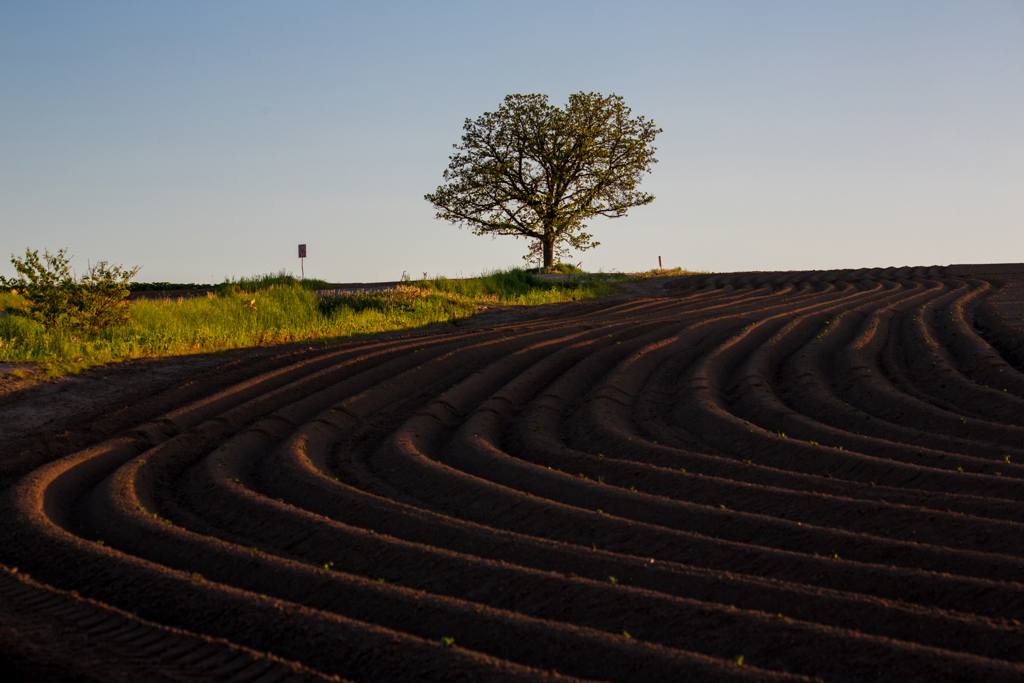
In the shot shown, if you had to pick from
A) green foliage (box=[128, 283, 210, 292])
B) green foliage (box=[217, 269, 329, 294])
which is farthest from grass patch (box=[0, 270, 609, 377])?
green foliage (box=[128, 283, 210, 292])

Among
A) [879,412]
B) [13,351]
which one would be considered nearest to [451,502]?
[879,412]

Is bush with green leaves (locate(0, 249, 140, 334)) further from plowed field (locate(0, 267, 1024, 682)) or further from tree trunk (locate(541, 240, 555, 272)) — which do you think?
tree trunk (locate(541, 240, 555, 272))

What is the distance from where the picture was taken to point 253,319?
12836mm

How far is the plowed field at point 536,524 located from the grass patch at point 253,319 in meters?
1.57

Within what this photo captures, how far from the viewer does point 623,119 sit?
27.8 m

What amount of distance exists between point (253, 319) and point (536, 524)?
31.8ft

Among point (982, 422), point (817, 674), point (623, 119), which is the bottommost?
point (817, 674)

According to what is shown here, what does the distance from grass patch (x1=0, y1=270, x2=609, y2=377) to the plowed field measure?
1570mm

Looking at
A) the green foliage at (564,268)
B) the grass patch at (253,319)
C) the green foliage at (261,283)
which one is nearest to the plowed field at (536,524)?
the grass patch at (253,319)

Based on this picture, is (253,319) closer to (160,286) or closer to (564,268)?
(160,286)

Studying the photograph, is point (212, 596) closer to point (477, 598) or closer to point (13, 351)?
point (477, 598)

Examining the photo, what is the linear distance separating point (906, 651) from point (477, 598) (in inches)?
71.9

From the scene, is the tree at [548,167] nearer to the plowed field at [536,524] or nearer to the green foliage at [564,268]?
the green foliage at [564,268]

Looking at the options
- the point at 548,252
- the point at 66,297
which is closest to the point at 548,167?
the point at 548,252
